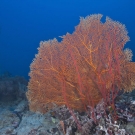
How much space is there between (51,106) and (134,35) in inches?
3117

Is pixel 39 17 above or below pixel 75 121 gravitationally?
above

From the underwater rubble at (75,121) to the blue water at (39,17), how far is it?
9588cm

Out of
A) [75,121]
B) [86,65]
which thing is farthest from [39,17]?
[75,121]

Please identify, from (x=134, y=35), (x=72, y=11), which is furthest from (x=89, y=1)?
(x=134, y=35)

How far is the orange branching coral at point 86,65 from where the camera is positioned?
4.60 m

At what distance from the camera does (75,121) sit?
15.6ft

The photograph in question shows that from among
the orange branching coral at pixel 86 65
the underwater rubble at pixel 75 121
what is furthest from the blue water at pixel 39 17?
the orange branching coral at pixel 86 65

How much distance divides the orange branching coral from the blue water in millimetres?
97217

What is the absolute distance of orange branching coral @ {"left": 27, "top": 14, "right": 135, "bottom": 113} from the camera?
15.1ft

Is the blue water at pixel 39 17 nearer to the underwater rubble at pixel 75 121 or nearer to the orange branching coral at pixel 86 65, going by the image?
the underwater rubble at pixel 75 121

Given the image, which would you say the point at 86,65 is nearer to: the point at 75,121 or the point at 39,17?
the point at 75,121

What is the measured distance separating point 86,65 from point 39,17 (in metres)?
143

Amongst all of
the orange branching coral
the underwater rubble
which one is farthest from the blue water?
the orange branching coral

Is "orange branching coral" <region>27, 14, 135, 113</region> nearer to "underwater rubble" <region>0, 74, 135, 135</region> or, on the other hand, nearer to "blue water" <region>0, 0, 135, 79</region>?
"underwater rubble" <region>0, 74, 135, 135</region>
